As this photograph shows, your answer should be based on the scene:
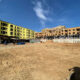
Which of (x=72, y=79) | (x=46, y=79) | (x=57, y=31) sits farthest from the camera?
(x=57, y=31)

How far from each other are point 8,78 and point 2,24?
46.6 metres

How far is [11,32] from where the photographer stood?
5334cm

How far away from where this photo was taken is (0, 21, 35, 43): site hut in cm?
3927

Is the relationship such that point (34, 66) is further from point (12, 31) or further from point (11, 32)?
point (12, 31)

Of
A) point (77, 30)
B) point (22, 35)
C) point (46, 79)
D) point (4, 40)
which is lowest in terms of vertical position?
point (46, 79)

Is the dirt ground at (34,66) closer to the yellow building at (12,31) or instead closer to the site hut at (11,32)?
the site hut at (11,32)

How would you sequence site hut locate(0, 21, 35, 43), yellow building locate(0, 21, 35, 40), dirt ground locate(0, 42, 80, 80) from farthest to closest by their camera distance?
1. yellow building locate(0, 21, 35, 40)
2. site hut locate(0, 21, 35, 43)
3. dirt ground locate(0, 42, 80, 80)

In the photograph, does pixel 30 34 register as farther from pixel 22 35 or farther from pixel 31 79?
pixel 31 79

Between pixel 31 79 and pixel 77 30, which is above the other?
pixel 77 30

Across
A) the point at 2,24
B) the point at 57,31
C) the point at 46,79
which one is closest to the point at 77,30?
the point at 57,31

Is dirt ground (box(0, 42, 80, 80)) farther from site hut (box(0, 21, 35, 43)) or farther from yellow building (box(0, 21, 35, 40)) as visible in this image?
yellow building (box(0, 21, 35, 40))

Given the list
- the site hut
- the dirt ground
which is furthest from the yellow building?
the dirt ground

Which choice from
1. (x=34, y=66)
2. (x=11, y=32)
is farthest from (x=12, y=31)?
(x=34, y=66)

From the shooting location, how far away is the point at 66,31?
6681cm
